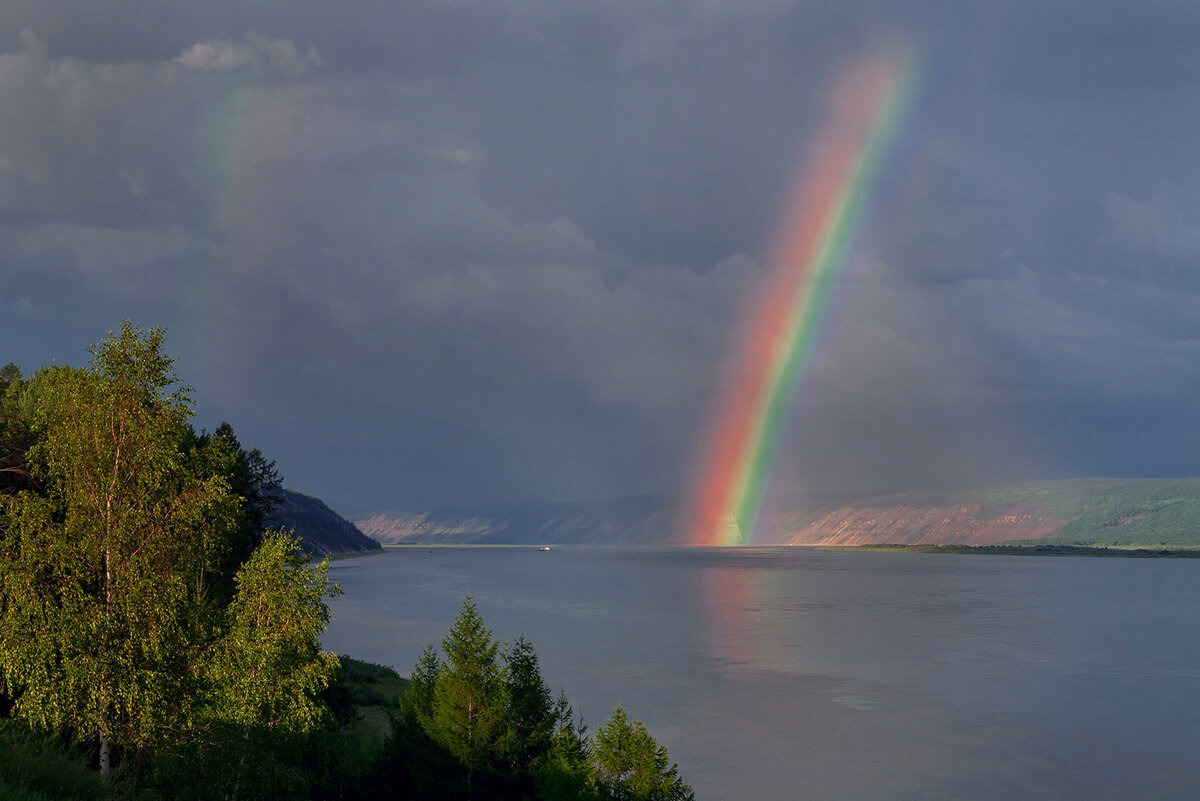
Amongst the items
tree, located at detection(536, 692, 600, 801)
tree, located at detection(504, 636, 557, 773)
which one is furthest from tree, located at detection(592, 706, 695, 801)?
tree, located at detection(504, 636, 557, 773)

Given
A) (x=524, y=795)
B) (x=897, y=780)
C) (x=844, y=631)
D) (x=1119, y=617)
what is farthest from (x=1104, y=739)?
(x=1119, y=617)

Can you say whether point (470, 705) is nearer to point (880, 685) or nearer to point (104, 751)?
point (104, 751)

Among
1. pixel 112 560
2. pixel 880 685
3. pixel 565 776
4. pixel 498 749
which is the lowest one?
pixel 565 776

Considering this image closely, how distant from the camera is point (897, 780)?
5216 cm

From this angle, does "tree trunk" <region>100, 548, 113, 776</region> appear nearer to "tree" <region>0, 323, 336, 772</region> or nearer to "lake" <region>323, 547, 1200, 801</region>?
"tree" <region>0, 323, 336, 772</region>

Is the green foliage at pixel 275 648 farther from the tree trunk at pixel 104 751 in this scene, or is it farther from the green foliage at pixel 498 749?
the green foliage at pixel 498 749

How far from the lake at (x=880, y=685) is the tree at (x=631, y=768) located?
14.6 metres

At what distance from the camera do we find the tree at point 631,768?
34.1 meters

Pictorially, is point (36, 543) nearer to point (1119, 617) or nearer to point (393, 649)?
point (393, 649)

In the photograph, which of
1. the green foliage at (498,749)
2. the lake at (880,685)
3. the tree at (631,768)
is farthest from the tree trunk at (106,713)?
the lake at (880,685)

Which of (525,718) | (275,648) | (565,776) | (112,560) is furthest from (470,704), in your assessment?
(112,560)

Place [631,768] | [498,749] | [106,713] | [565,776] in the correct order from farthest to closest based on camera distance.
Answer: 1. [498,749]
2. [631,768]
3. [565,776]
4. [106,713]

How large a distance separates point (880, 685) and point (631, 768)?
54.3m

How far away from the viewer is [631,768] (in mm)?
34875
